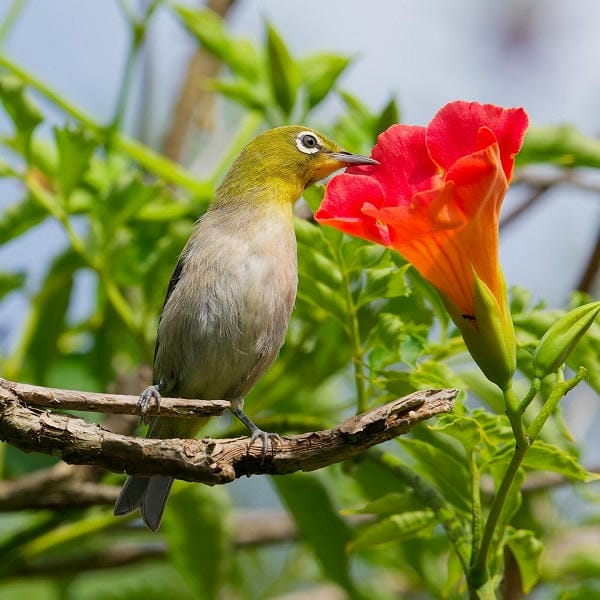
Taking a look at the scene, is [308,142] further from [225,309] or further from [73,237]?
[73,237]

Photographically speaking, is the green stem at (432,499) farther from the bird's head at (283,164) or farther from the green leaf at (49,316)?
the green leaf at (49,316)

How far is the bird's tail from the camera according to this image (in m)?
3.08

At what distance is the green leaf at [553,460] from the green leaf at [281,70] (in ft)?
6.25

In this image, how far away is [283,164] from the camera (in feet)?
12.7

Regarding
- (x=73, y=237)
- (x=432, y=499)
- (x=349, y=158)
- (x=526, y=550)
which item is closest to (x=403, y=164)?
(x=432, y=499)

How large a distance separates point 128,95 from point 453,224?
6.92 feet

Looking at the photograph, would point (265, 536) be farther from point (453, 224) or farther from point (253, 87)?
point (453, 224)

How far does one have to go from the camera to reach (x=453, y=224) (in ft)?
6.53

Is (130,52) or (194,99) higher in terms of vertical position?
(194,99)

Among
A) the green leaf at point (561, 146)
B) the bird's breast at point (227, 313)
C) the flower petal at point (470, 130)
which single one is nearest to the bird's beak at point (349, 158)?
the bird's breast at point (227, 313)

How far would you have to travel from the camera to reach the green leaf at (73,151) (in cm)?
327

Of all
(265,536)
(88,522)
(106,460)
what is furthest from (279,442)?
(265,536)

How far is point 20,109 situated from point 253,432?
1422mm

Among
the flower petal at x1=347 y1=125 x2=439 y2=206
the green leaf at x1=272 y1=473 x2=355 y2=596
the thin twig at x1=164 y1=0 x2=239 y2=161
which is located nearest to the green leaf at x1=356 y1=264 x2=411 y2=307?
the flower petal at x1=347 y1=125 x2=439 y2=206
